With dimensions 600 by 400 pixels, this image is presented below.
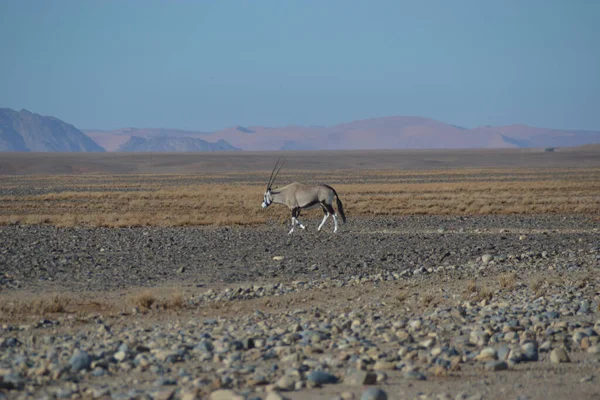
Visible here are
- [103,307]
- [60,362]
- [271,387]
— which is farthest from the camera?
[103,307]

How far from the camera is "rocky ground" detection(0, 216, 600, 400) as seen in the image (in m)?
6.43

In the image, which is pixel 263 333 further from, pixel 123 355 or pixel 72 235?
pixel 72 235

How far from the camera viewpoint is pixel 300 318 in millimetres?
9523

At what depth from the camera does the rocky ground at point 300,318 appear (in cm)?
643

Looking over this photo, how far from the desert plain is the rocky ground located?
0.09 ft

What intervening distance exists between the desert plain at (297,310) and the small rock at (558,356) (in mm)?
14

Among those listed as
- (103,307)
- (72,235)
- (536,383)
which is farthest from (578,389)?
(72,235)

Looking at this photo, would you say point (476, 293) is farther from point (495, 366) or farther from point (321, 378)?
point (321, 378)

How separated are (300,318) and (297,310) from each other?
0.58 m

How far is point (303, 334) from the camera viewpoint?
26.7ft

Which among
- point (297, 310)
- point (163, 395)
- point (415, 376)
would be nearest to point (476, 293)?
point (297, 310)

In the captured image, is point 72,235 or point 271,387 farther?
point 72,235

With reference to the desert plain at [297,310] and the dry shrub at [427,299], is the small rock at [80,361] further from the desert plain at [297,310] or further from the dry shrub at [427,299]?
the dry shrub at [427,299]

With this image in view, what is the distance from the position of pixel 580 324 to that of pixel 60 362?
533 centimetres
